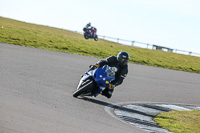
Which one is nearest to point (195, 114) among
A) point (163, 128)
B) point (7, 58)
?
point (163, 128)

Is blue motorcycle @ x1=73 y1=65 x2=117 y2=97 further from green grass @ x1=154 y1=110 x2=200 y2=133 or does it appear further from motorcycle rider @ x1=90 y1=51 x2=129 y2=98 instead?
green grass @ x1=154 y1=110 x2=200 y2=133

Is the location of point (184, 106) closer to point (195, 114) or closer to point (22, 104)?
point (195, 114)

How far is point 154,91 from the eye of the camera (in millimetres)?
15289

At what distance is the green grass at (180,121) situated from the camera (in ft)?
29.0

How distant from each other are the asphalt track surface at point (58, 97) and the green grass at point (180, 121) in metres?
1.26

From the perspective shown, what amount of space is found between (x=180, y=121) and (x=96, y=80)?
2.41 meters

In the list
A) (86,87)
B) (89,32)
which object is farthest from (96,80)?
(89,32)

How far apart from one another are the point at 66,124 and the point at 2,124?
1.29 meters

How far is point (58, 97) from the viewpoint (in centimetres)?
995

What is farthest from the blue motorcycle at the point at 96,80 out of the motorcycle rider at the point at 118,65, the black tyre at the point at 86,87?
the motorcycle rider at the point at 118,65

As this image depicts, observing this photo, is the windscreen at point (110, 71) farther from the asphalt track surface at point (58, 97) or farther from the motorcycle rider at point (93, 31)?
the motorcycle rider at point (93, 31)

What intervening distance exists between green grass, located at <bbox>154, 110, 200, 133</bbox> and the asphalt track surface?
126 cm

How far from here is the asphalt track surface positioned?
6.68 metres

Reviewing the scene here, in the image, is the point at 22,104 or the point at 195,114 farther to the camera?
the point at 195,114
